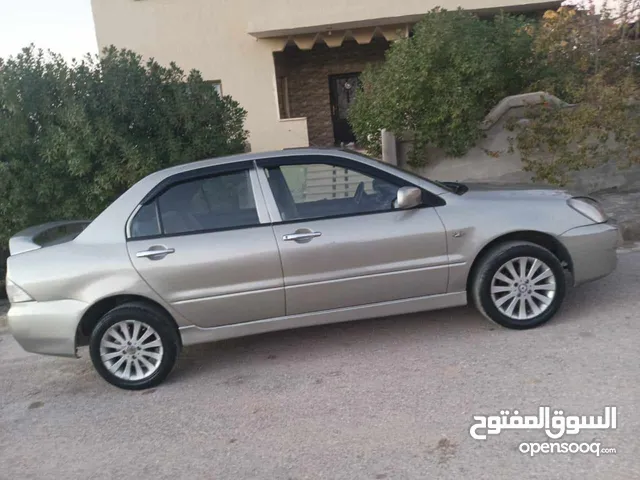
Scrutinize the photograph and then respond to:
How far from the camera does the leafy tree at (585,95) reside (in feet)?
25.7

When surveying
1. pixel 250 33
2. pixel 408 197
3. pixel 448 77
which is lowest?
pixel 408 197

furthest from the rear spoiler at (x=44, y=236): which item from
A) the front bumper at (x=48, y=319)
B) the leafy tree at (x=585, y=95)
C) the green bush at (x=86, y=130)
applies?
the leafy tree at (x=585, y=95)

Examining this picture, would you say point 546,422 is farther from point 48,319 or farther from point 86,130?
point 86,130

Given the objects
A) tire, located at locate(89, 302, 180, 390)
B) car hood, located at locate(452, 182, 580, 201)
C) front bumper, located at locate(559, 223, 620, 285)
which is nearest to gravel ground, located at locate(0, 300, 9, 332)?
tire, located at locate(89, 302, 180, 390)

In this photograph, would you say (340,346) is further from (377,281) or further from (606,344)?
(606,344)

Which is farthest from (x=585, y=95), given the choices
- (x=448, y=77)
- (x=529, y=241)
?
(x=529, y=241)

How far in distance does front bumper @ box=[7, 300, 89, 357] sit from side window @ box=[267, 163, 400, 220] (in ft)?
5.58

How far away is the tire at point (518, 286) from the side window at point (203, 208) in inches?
72.1

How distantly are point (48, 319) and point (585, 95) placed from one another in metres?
7.19

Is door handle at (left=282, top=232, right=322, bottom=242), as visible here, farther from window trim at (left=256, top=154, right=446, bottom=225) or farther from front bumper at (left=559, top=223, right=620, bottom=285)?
front bumper at (left=559, top=223, right=620, bottom=285)

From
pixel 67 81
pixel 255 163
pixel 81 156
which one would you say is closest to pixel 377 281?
pixel 255 163

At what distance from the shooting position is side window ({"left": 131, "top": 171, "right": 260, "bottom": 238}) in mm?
4457

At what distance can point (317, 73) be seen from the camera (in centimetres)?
1565

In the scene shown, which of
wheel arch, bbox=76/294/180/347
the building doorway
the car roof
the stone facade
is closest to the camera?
wheel arch, bbox=76/294/180/347
